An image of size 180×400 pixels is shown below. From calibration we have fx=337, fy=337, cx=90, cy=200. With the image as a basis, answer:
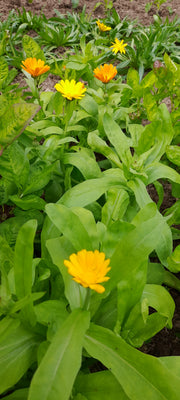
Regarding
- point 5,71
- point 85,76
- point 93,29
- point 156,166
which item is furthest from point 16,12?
point 156,166

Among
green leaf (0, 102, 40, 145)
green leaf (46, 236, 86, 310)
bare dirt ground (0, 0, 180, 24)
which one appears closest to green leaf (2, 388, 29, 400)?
green leaf (46, 236, 86, 310)

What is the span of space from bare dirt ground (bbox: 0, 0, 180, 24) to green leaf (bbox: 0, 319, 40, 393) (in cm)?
322

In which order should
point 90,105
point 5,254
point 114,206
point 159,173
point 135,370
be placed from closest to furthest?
1. point 135,370
2. point 5,254
3. point 114,206
4. point 159,173
5. point 90,105

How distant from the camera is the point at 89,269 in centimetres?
71

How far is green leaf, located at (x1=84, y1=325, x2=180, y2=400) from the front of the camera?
2.63 feet

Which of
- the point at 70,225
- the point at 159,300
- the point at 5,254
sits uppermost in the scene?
the point at 70,225

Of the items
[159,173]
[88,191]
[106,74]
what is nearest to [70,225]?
[88,191]

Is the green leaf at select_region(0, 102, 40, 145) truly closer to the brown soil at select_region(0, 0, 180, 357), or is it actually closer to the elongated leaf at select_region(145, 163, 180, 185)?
the elongated leaf at select_region(145, 163, 180, 185)

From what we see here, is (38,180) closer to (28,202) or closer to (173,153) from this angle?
(28,202)

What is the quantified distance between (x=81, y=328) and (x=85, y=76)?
5.48 ft

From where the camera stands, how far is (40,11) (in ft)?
11.0

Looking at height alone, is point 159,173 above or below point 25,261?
below

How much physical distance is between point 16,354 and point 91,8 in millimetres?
3475

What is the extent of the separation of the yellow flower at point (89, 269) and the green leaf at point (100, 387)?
36 centimetres
